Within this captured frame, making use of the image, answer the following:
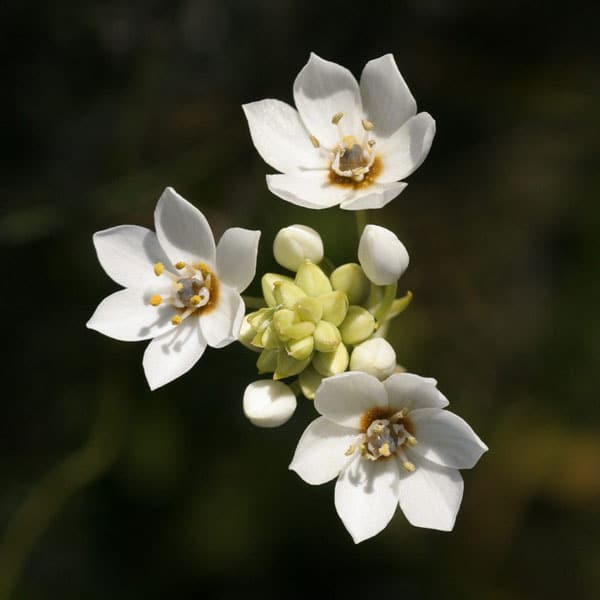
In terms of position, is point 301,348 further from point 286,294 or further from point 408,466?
point 408,466

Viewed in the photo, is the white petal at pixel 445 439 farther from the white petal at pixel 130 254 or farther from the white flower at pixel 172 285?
the white petal at pixel 130 254

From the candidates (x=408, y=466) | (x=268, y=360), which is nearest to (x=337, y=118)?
(x=268, y=360)

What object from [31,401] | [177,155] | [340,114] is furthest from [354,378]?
[31,401]

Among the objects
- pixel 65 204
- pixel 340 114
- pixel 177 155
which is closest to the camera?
pixel 340 114

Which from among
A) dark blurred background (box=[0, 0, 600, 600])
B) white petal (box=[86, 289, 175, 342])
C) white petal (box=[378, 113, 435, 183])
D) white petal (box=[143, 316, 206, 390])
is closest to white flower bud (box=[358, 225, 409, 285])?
white petal (box=[378, 113, 435, 183])

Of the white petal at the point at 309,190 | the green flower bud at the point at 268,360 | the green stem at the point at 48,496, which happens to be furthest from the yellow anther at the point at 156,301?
the green stem at the point at 48,496

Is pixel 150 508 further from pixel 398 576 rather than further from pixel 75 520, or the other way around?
pixel 398 576
